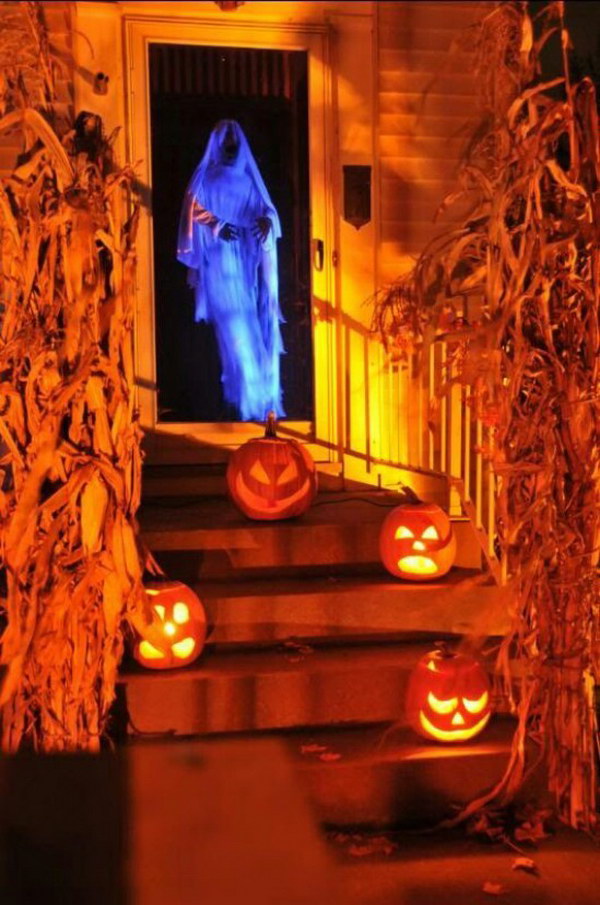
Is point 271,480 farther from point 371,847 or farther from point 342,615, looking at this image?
point 371,847

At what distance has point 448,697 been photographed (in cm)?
371

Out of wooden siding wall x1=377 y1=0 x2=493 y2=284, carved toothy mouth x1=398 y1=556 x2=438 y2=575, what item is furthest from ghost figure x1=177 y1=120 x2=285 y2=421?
carved toothy mouth x1=398 y1=556 x2=438 y2=575

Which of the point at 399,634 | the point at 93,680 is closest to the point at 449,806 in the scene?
the point at 399,634

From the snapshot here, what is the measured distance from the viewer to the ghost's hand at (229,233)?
5.98 m

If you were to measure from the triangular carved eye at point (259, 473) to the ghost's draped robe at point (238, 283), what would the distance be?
3.91 feet

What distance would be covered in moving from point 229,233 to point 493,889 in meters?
4.18

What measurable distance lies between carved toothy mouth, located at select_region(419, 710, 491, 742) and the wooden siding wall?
3042 millimetres

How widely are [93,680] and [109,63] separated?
3753mm

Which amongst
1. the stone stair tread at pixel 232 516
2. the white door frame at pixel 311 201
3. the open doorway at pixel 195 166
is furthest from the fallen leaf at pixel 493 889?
the open doorway at pixel 195 166

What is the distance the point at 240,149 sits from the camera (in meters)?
5.96

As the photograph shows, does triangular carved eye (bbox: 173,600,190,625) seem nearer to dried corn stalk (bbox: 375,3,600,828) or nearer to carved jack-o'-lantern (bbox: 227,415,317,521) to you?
carved jack-o'-lantern (bbox: 227,415,317,521)

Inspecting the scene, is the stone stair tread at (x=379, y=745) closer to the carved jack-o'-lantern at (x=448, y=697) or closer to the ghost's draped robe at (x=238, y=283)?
the carved jack-o'-lantern at (x=448, y=697)

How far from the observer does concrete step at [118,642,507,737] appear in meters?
3.80

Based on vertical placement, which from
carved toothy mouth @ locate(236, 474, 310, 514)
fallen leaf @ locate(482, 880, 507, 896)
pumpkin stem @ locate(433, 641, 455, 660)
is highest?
carved toothy mouth @ locate(236, 474, 310, 514)
